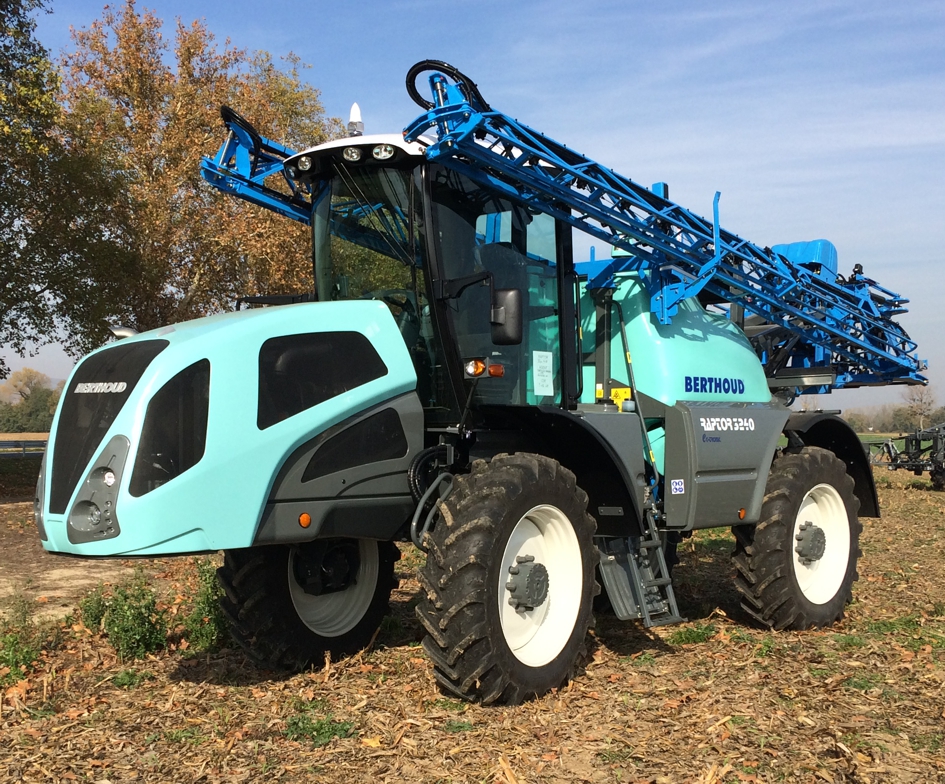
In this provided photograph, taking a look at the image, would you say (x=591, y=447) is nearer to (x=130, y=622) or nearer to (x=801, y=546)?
(x=801, y=546)

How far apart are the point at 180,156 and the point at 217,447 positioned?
1961 centimetres

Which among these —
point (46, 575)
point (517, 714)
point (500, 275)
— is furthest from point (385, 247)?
point (46, 575)

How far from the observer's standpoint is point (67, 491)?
473 centimetres

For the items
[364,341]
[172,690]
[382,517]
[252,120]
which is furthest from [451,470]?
[252,120]

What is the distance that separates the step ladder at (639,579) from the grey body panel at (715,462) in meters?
0.37

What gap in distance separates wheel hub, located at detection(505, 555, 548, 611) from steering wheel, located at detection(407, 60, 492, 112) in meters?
2.73

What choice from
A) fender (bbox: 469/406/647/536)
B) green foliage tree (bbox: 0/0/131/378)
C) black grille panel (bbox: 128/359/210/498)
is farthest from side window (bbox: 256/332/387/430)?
green foliage tree (bbox: 0/0/131/378)

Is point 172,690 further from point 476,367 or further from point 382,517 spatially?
point 476,367

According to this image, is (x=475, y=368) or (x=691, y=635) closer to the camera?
(x=475, y=368)

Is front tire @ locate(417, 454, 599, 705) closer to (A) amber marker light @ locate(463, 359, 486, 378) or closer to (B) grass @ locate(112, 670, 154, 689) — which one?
(A) amber marker light @ locate(463, 359, 486, 378)

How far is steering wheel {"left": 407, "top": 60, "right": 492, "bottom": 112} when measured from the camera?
552 centimetres

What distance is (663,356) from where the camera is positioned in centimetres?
694

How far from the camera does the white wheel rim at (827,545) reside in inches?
297

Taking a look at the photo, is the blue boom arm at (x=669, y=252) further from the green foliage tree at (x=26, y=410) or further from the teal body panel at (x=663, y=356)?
the green foliage tree at (x=26, y=410)
